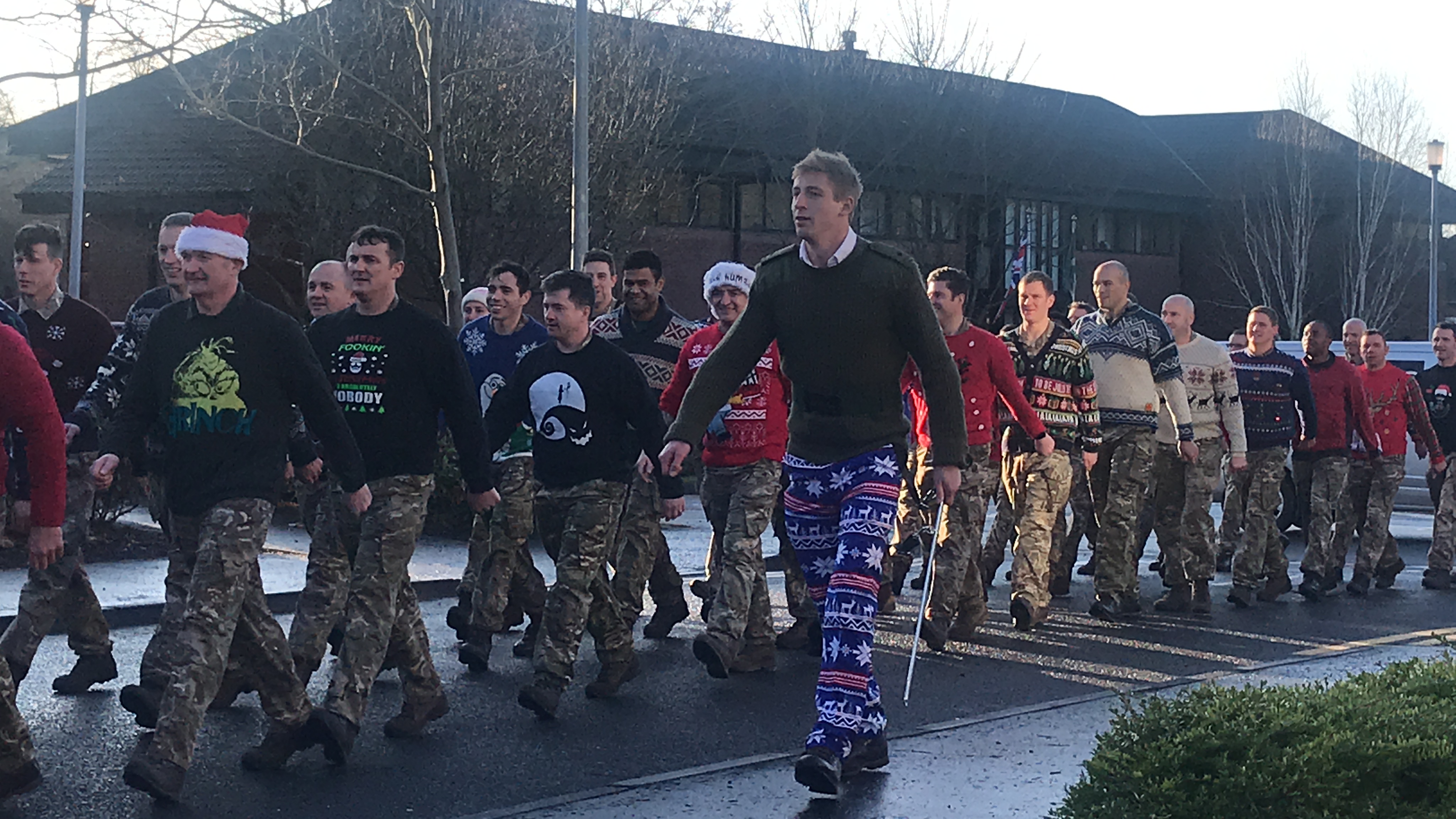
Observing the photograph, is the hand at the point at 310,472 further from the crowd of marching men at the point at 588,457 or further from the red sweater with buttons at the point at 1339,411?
the red sweater with buttons at the point at 1339,411

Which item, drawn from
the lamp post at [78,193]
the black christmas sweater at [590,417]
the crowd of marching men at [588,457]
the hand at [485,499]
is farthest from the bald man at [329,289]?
the lamp post at [78,193]

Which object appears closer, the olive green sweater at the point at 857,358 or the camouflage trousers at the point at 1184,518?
the olive green sweater at the point at 857,358

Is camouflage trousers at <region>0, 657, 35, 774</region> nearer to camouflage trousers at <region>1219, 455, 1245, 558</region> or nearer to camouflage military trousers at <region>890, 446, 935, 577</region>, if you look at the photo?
camouflage military trousers at <region>890, 446, 935, 577</region>

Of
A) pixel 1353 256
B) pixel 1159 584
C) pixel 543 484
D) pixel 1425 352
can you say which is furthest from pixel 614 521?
pixel 1353 256

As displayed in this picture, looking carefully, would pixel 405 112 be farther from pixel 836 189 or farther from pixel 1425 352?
pixel 836 189

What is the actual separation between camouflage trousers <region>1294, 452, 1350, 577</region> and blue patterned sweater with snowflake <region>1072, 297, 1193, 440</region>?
222 cm

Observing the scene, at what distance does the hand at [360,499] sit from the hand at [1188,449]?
241 inches

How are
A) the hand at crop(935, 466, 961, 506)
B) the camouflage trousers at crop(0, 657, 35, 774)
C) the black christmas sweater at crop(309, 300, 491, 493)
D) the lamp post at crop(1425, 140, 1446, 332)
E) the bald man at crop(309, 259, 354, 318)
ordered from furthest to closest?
the lamp post at crop(1425, 140, 1446, 332) < the bald man at crop(309, 259, 354, 318) < the black christmas sweater at crop(309, 300, 491, 493) < the hand at crop(935, 466, 961, 506) < the camouflage trousers at crop(0, 657, 35, 774)

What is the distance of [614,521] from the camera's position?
773 centimetres

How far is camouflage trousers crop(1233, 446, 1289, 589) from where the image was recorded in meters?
12.0

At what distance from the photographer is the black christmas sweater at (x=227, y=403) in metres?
6.20

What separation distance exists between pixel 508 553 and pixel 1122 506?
410 cm

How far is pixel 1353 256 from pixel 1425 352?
32.9 m

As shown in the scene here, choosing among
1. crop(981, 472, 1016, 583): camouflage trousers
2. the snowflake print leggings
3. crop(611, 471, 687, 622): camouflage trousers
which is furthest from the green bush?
crop(981, 472, 1016, 583): camouflage trousers
